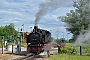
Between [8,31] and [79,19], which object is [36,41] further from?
[8,31]

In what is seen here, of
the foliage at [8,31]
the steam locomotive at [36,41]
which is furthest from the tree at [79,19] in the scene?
the foliage at [8,31]

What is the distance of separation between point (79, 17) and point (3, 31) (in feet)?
243

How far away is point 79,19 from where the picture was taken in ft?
150

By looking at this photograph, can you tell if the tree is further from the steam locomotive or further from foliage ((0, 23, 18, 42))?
foliage ((0, 23, 18, 42))

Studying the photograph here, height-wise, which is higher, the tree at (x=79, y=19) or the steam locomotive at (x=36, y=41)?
the tree at (x=79, y=19)

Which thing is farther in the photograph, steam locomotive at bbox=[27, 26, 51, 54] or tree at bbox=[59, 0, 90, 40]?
tree at bbox=[59, 0, 90, 40]

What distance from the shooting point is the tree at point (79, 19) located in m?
44.6

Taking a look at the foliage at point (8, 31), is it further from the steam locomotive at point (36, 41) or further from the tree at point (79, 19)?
the steam locomotive at point (36, 41)

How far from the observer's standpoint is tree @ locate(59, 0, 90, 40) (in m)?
44.6

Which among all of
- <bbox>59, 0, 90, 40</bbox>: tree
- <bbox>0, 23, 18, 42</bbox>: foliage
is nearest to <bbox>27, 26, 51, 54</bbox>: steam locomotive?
<bbox>59, 0, 90, 40</bbox>: tree

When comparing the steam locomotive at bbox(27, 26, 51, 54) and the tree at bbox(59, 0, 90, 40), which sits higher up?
the tree at bbox(59, 0, 90, 40)

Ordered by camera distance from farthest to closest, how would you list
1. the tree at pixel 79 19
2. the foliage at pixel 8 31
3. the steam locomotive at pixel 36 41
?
1. the foliage at pixel 8 31
2. the tree at pixel 79 19
3. the steam locomotive at pixel 36 41

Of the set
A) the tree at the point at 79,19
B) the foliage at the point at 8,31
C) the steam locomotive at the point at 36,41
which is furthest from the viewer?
the foliage at the point at 8,31

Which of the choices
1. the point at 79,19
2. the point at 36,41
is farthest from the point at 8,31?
the point at 36,41
